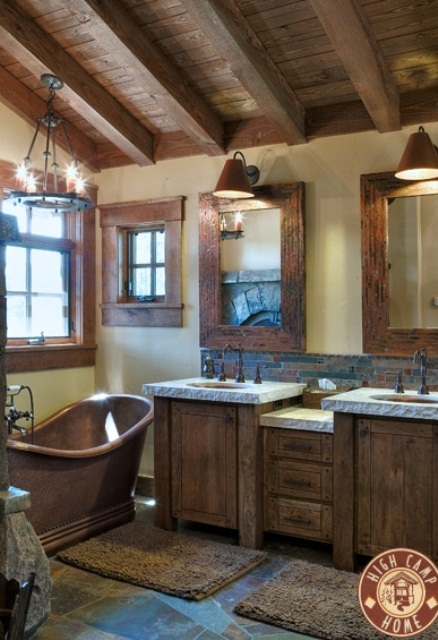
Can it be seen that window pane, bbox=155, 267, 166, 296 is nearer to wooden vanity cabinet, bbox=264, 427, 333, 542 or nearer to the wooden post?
wooden vanity cabinet, bbox=264, 427, 333, 542

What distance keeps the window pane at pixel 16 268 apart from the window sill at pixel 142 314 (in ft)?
2.20

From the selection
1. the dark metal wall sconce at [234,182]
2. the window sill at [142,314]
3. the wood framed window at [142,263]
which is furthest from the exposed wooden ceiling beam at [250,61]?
the window sill at [142,314]

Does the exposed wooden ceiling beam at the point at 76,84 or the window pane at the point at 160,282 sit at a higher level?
the exposed wooden ceiling beam at the point at 76,84

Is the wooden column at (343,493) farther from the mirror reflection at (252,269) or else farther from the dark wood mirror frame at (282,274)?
the mirror reflection at (252,269)

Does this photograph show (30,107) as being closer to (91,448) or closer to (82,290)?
(82,290)

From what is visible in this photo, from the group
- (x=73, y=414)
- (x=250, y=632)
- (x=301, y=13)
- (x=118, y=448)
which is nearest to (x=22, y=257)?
(x=73, y=414)

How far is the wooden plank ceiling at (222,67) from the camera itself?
312cm

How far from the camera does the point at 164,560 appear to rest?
3264mm

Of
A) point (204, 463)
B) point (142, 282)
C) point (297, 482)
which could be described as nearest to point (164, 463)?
point (204, 463)

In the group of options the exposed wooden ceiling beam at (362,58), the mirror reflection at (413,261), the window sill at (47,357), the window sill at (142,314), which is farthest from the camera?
the window sill at (142,314)

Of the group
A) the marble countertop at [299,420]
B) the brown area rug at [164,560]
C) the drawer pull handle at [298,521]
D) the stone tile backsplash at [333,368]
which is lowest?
the brown area rug at [164,560]

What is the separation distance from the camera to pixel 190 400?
12.0 ft

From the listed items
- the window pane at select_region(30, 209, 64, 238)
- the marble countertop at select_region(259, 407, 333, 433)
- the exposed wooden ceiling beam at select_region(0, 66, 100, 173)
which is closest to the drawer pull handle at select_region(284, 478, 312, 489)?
the marble countertop at select_region(259, 407, 333, 433)

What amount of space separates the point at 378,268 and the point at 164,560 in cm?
208
